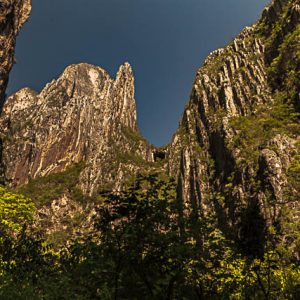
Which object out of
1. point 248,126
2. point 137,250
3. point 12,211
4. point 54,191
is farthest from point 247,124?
point 54,191

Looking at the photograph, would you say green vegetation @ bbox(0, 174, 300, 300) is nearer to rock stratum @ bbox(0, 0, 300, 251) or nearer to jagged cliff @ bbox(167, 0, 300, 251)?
rock stratum @ bbox(0, 0, 300, 251)

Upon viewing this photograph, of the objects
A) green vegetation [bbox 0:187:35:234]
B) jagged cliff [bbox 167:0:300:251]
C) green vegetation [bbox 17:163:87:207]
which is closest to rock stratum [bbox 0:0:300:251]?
jagged cliff [bbox 167:0:300:251]

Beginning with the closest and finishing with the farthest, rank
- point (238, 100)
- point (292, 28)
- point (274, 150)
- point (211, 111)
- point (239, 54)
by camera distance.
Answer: point (274, 150), point (292, 28), point (238, 100), point (211, 111), point (239, 54)

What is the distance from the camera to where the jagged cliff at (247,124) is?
3007 inches

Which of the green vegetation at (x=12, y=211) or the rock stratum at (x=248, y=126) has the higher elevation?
the rock stratum at (x=248, y=126)

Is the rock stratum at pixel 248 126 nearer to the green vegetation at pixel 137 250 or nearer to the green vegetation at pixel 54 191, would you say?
the green vegetation at pixel 137 250

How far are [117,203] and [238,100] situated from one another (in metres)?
108

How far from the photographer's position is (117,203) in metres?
13.8

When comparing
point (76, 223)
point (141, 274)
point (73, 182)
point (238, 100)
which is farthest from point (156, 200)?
point (73, 182)

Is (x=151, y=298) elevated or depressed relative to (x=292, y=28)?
depressed

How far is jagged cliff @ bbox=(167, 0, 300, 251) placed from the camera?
7638 centimetres

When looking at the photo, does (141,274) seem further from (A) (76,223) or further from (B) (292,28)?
(A) (76,223)

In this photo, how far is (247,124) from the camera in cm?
10188

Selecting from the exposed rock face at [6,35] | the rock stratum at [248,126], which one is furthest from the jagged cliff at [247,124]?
the exposed rock face at [6,35]
